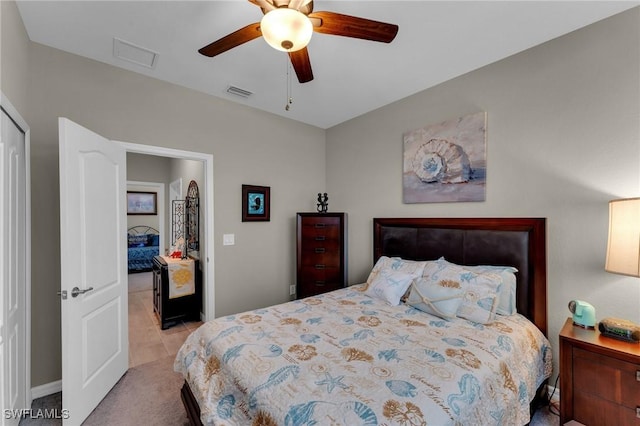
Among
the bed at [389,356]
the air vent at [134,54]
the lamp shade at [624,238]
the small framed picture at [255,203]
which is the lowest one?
the bed at [389,356]

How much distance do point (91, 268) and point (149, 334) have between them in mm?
1738

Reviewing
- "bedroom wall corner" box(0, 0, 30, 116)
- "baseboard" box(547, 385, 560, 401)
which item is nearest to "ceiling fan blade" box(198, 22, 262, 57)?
"bedroom wall corner" box(0, 0, 30, 116)

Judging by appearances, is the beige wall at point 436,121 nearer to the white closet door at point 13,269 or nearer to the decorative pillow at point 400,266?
the white closet door at point 13,269

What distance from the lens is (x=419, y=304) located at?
2193mm

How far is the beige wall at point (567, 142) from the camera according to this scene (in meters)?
1.80

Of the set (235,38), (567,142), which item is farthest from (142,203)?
(567,142)

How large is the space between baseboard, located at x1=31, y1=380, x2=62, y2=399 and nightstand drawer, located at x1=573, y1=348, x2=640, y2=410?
3.71 metres

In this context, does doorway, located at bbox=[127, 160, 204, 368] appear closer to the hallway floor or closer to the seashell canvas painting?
the hallway floor

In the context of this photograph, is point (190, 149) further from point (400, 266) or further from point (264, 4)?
point (400, 266)

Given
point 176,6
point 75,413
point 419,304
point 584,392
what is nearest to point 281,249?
point 419,304

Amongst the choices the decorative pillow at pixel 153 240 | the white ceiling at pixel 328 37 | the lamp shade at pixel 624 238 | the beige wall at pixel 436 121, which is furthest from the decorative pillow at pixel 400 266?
the decorative pillow at pixel 153 240

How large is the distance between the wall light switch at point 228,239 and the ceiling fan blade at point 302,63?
1959 millimetres

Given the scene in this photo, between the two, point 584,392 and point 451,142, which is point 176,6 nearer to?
point 451,142

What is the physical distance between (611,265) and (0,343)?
3369 millimetres
